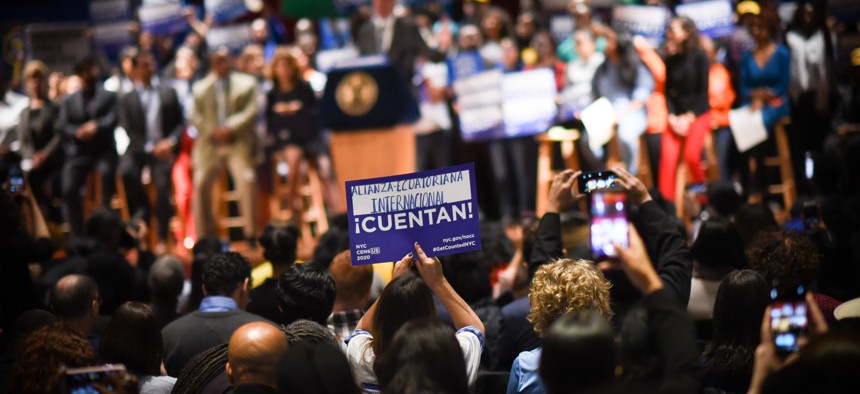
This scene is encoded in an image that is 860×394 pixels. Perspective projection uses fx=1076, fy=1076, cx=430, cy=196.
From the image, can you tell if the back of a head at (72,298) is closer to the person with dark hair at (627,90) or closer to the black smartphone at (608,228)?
the black smartphone at (608,228)

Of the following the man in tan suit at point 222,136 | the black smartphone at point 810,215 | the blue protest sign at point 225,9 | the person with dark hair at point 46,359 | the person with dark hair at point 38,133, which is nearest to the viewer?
the person with dark hair at point 46,359

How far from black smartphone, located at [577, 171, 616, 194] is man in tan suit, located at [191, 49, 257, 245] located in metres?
6.08

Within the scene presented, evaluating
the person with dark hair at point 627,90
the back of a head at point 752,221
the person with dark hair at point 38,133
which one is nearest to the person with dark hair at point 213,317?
the back of a head at point 752,221

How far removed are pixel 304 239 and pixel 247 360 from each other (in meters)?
6.49

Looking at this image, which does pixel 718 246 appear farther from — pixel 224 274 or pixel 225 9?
pixel 225 9

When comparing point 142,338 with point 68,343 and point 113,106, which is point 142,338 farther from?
point 113,106

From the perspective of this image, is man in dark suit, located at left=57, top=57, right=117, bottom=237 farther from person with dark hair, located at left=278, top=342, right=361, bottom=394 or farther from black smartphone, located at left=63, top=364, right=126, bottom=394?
person with dark hair, located at left=278, top=342, right=361, bottom=394

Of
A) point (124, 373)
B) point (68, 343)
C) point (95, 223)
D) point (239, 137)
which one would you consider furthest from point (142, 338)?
point (239, 137)

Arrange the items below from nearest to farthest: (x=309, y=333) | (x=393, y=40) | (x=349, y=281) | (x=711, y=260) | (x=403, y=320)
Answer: (x=403, y=320), (x=309, y=333), (x=349, y=281), (x=711, y=260), (x=393, y=40)

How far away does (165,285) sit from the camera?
5.34 m

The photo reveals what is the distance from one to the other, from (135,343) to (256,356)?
852mm

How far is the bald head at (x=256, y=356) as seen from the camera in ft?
10.7

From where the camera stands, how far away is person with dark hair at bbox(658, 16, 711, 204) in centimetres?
876

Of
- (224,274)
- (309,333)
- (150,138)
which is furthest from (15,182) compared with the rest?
(150,138)
